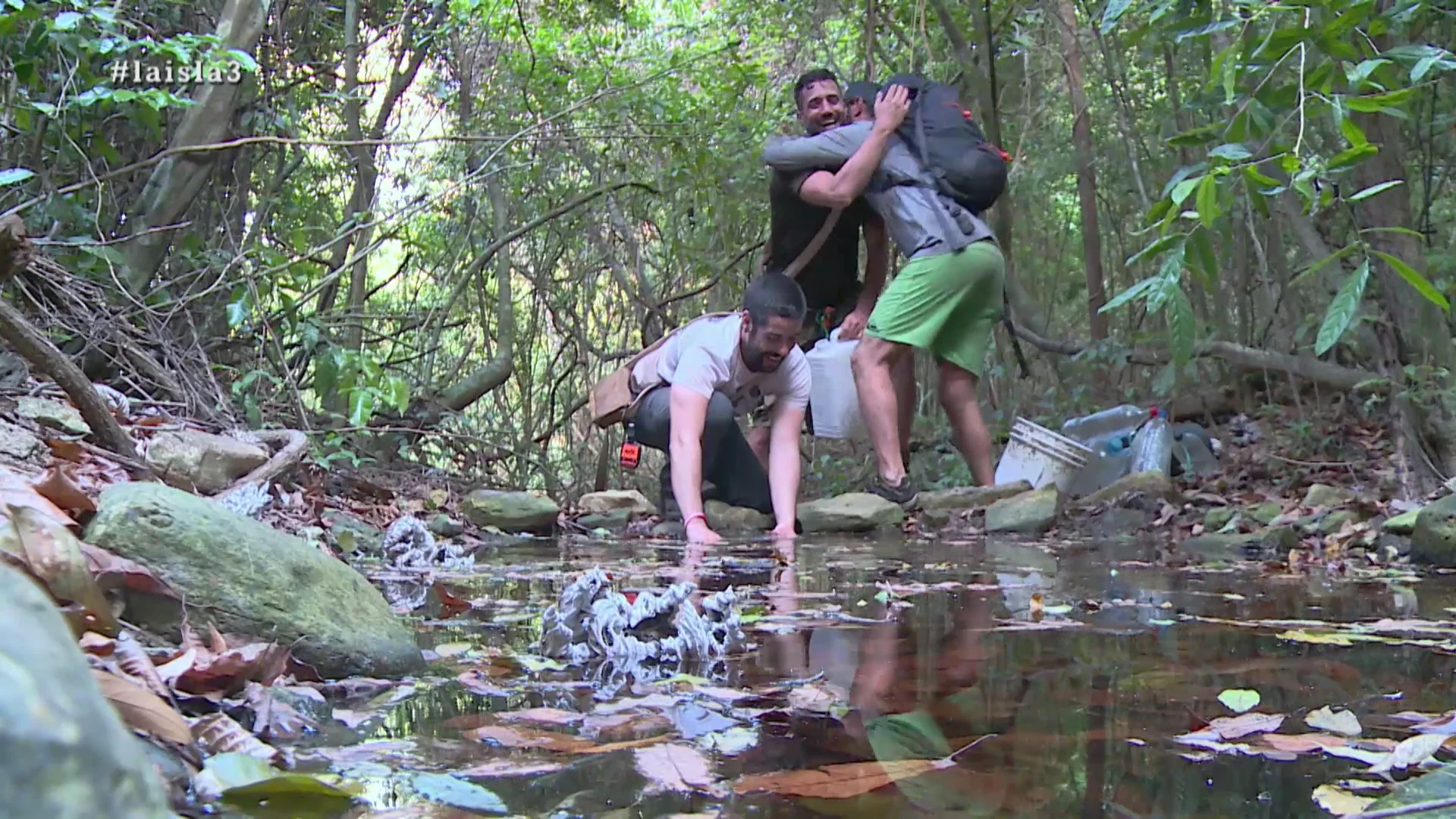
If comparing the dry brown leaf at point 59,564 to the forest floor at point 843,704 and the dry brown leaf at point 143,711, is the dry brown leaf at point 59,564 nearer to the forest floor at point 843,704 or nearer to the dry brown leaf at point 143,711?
the forest floor at point 843,704

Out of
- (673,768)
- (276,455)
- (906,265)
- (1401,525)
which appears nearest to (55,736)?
(673,768)

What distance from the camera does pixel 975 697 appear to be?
1525mm

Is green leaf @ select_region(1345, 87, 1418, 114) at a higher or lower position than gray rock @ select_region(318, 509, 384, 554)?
higher

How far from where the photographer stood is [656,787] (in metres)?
1.11

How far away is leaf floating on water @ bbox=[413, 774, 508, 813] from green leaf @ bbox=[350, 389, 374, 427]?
3.44 meters

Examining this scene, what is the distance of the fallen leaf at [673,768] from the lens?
1.12 meters

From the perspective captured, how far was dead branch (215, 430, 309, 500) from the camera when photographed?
3.64 metres

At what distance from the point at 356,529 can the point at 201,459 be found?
0.51 metres

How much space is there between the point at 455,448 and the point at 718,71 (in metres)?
3.07

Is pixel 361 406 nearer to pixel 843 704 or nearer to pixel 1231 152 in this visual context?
pixel 1231 152

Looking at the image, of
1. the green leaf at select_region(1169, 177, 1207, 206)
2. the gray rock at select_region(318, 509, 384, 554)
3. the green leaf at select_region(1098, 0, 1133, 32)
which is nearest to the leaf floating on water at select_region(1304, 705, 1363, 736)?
the green leaf at select_region(1169, 177, 1207, 206)

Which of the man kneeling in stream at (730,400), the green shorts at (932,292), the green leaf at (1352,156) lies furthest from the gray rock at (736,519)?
the green leaf at (1352,156)

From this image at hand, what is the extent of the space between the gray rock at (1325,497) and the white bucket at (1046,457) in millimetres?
1278

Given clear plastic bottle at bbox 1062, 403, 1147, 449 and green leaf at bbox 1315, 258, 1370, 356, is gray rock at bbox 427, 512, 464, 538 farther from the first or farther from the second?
clear plastic bottle at bbox 1062, 403, 1147, 449
